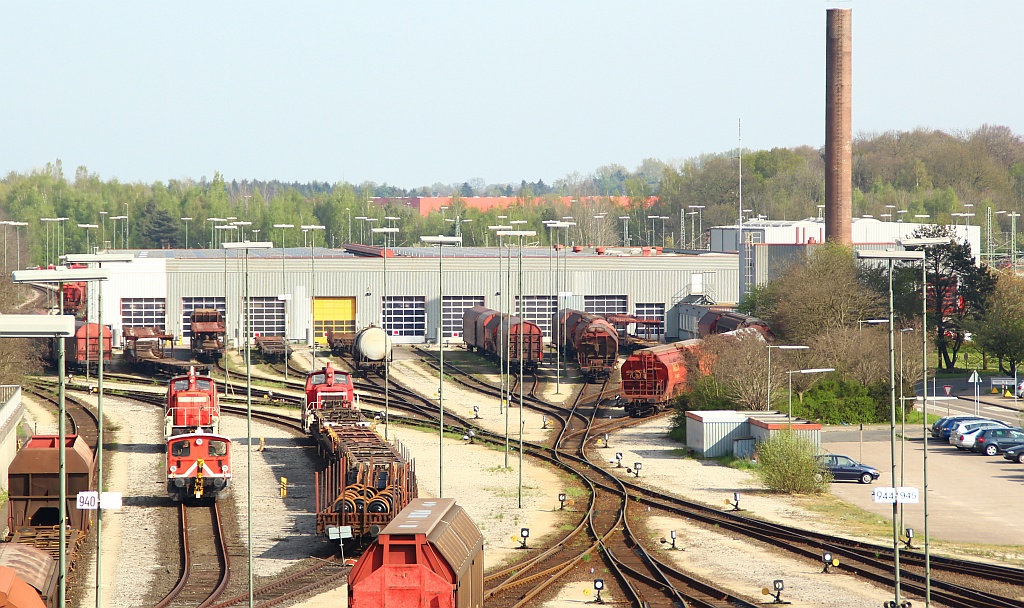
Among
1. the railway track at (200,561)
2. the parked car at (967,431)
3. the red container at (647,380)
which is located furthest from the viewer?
the red container at (647,380)

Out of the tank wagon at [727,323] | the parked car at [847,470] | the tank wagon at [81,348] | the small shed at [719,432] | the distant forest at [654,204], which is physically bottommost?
the parked car at [847,470]

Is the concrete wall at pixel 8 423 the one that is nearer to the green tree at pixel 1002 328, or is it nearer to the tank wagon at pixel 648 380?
the tank wagon at pixel 648 380

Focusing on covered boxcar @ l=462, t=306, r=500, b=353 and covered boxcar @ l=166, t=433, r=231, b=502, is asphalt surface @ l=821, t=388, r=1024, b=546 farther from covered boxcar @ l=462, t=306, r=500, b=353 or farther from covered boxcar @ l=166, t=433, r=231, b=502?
covered boxcar @ l=462, t=306, r=500, b=353

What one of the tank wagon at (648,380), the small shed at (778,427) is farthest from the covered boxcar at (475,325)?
the small shed at (778,427)

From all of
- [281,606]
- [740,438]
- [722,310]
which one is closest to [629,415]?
[740,438]

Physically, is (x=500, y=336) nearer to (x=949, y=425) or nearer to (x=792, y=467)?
(x=949, y=425)

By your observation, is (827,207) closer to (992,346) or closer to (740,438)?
(992,346)

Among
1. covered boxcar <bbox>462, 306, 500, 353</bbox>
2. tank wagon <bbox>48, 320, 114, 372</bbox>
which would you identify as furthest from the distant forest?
tank wagon <bbox>48, 320, 114, 372</bbox>

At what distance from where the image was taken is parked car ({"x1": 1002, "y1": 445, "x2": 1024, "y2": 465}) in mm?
50219

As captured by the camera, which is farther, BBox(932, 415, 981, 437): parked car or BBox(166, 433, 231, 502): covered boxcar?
BBox(932, 415, 981, 437): parked car

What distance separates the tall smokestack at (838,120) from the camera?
84.4 metres

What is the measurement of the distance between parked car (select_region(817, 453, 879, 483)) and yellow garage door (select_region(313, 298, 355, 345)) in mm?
48417

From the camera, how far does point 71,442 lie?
3488cm

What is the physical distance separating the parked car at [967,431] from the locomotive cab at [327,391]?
25.7 metres
